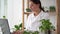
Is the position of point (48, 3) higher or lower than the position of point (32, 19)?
higher

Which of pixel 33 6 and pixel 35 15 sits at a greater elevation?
pixel 33 6

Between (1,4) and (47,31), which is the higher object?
(1,4)

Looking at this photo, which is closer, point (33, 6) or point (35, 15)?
point (33, 6)

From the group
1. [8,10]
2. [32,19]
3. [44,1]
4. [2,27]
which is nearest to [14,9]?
[8,10]

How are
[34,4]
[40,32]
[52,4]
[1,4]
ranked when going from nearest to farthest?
[40,32] → [34,4] → [52,4] → [1,4]

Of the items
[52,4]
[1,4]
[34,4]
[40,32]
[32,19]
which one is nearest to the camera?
[40,32]

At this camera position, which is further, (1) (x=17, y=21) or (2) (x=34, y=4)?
(1) (x=17, y=21)

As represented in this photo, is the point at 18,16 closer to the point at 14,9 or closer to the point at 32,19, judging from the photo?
the point at 14,9

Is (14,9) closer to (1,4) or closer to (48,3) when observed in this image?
(1,4)

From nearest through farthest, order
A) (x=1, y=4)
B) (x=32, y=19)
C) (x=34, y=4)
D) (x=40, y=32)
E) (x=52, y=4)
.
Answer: (x=40, y=32) < (x=34, y=4) < (x=32, y=19) < (x=52, y=4) < (x=1, y=4)

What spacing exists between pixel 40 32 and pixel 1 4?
239 cm

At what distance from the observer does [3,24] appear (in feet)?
4.31

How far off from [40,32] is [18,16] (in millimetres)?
2217

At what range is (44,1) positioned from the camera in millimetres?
2592
